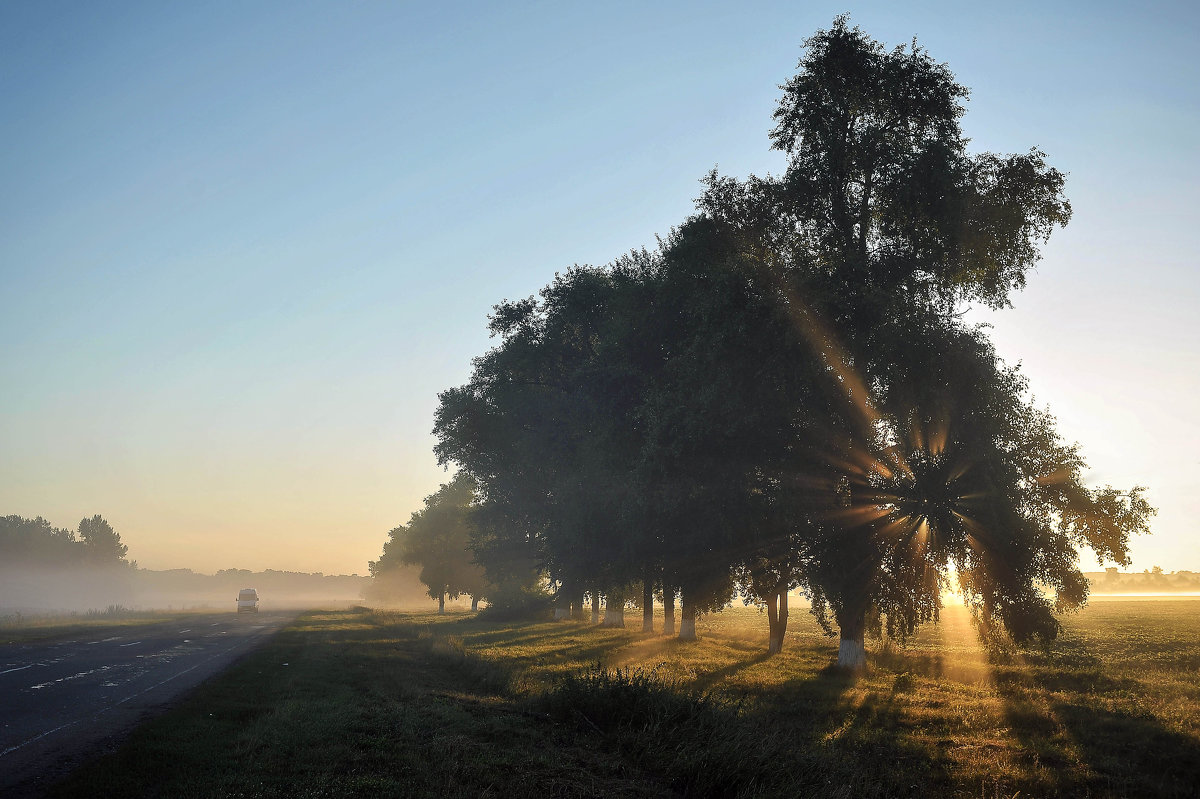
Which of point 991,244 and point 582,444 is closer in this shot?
point 991,244

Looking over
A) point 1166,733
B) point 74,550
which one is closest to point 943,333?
point 1166,733

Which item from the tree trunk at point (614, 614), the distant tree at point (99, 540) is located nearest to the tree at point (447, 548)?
the tree trunk at point (614, 614)

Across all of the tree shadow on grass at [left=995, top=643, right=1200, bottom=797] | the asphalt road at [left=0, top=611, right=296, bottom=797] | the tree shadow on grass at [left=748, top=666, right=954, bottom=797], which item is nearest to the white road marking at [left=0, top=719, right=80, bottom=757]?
the asphalt road at [left=0, top=611, right=296, bottom=797]

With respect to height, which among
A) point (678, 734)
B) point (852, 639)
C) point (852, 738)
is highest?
point (678, 734)

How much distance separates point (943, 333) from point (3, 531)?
675 feet

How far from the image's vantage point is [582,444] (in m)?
30.5

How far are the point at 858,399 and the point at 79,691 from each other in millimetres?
21249

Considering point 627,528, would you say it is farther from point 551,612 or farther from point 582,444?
point 551,612

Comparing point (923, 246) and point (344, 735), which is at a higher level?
point (923, 246)

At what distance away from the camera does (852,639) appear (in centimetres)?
2453

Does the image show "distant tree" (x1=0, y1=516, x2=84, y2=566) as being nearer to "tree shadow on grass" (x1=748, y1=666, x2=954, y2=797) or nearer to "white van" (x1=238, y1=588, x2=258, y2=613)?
"white van" (x1=238, y1=588, x2=258, y2=613)

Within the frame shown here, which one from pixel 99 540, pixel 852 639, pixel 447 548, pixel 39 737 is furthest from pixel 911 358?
pixel 99 540

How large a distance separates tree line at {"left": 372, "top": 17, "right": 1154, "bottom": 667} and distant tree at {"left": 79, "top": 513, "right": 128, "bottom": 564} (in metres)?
185

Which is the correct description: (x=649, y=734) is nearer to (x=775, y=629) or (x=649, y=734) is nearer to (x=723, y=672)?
(x=723, y=672)
